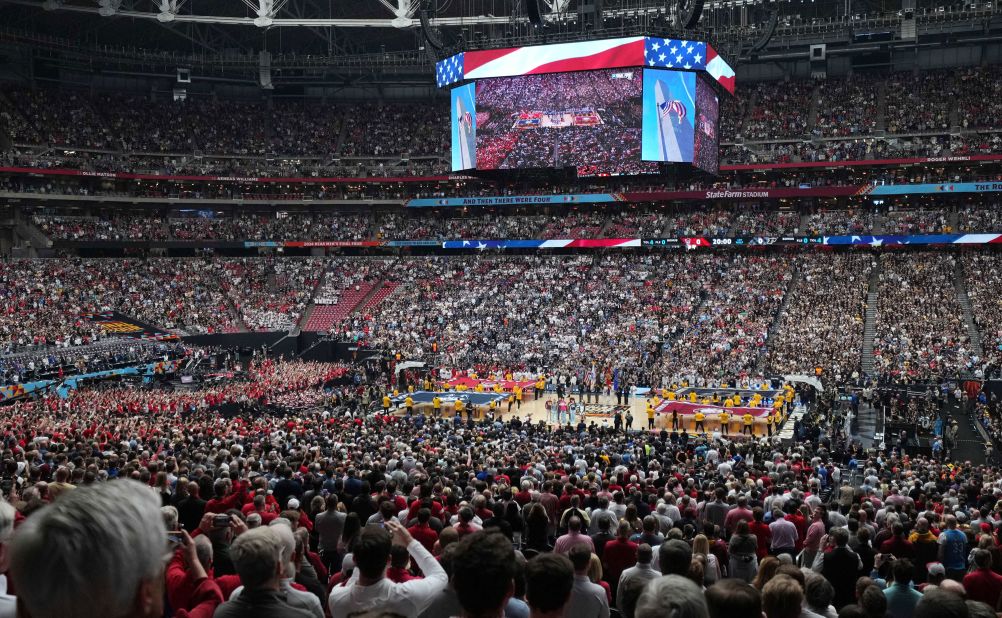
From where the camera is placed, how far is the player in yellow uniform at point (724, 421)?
32.4 meters

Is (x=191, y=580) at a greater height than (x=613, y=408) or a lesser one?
greater

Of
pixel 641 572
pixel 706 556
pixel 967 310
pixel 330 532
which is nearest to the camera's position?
pixel 641 572

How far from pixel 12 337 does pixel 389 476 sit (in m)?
37.8

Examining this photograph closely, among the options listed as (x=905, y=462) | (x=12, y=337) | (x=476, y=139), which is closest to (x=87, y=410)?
(x=12, y=337)

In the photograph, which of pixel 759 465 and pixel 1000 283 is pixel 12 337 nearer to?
pixel 759 465

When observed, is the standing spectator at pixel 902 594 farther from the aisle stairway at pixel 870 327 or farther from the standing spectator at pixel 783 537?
the aisle stairway at pixel 870 327

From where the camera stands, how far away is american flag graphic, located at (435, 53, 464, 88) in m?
41.9

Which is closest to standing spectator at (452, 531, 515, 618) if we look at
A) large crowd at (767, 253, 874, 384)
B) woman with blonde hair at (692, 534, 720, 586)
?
woman with blonde hair at (692, 534, 720, 586)

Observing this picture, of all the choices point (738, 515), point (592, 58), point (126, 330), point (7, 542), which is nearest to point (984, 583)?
point (738, 515)

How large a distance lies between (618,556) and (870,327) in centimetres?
4033

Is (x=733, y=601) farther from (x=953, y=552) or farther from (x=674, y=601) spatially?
(x=953, y=552)

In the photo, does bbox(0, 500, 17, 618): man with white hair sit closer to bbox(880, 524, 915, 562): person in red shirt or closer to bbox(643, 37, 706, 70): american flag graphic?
bbox(880, 524, 915, 562): person in red shirt

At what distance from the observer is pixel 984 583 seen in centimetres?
744

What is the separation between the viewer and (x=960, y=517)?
12.1m
